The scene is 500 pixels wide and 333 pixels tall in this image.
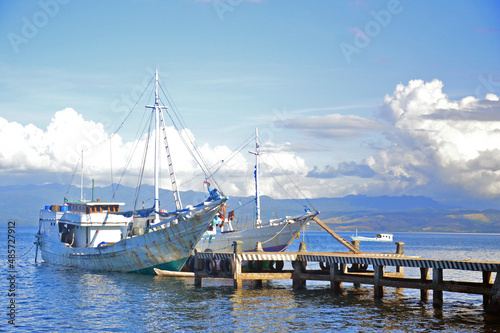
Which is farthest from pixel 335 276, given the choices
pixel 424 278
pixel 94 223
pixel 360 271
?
pixel 94 223

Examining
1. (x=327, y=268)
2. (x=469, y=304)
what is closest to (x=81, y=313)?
(x=327, y=268)

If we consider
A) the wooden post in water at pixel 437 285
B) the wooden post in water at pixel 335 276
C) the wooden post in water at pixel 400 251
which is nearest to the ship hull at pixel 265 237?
the wooden post in water at pixel 400 251

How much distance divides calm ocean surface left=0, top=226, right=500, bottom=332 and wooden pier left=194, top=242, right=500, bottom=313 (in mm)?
972

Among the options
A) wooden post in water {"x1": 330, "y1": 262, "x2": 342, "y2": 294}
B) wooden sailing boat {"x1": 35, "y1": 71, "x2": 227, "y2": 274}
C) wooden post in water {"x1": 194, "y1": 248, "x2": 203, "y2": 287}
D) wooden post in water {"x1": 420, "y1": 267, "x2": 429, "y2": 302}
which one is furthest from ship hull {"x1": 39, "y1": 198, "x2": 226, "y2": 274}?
wooden post in water {"x1": 420, "y1": 267, "x2": 429, "y2": 302}

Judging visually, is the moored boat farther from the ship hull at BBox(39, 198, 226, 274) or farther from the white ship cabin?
the white ship cabin

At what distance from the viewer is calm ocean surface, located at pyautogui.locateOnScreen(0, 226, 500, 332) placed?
1104 inches

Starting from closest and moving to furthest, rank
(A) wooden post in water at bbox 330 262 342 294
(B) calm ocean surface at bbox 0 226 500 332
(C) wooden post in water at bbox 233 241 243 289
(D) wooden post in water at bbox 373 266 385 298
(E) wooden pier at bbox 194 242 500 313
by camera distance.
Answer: (B) calm ocean surface at bbox 0 226 500 332 < (E) wooden pier at bbox 194 242 500 313 < (D) wooden post in water at bbox 373 266 385 298 < (A) wooden post in water at bbox 330 262 342 294 < (C) wooden post in water at bbox 233 241 243 289

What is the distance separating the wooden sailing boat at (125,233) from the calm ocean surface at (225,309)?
11.1 ft

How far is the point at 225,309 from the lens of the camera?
1275 inches

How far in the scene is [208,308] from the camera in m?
32.8

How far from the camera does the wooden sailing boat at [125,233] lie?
152 feet

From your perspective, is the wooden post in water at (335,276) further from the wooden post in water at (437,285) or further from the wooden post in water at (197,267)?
the wooden post in water at (197,267)

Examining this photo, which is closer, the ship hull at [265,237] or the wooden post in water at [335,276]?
the wooden post in water at [335,276]

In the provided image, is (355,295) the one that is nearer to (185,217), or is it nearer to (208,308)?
(208,308)
